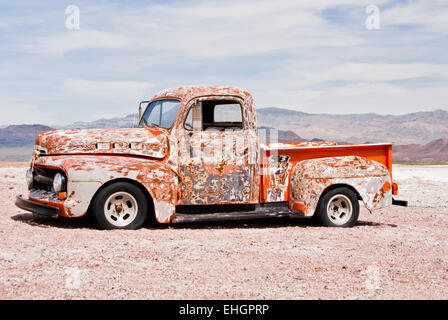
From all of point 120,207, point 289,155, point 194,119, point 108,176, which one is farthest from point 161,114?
point 289,155

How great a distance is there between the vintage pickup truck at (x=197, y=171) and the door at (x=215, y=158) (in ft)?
0.05

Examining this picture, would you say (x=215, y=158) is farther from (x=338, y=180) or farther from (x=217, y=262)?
(x=217, y=262)

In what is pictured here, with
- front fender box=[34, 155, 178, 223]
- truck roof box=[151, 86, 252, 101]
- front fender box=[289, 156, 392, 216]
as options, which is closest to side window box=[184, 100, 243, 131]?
truck roof box=[151, 86, 252, 101]

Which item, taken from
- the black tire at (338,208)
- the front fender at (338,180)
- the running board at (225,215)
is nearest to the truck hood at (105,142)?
the running board at (225,215)

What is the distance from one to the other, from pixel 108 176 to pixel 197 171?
1.39 metres

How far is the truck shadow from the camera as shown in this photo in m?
8.40

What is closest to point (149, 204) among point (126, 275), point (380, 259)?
point (126, 275)

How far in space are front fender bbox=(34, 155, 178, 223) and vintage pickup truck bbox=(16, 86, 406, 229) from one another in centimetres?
1

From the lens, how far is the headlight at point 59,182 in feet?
25.8

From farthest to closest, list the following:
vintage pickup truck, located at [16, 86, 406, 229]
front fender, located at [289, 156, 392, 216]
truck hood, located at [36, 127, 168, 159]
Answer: front fender, located at [289, 156, 392, 216] → truck hood, located at [36, 127, 168, 159] → vintage pickup truck, located at [16, 86, 406, 229]

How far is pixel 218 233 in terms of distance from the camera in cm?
813

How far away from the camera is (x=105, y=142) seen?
820cm

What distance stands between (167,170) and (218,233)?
1.22m

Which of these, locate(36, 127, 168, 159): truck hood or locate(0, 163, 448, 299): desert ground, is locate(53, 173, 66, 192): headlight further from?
locate(0, 163, 448, 299): desert ground
